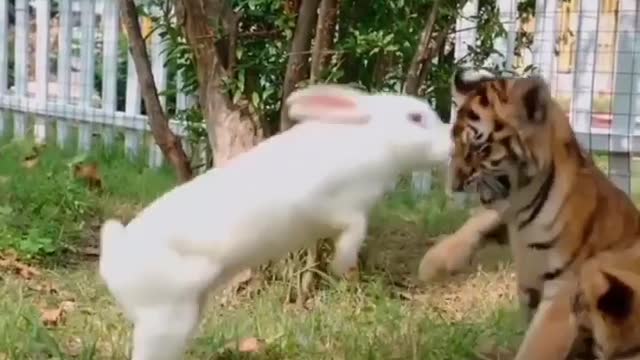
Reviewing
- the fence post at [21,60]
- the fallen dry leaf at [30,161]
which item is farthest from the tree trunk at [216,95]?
the fence post at [21,60]

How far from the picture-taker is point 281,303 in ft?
14.0

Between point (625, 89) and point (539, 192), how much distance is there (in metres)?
4.12

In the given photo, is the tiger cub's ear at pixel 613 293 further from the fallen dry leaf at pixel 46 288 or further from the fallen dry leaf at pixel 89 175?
the fallen dry leaf at pixel 89 175

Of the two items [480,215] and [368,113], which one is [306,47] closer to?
[480,215]

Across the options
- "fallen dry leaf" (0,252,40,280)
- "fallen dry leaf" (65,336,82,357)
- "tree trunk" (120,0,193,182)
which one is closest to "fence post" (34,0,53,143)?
"fallen dry leaf" (0,252,40,280)

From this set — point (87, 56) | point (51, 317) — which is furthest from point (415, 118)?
point (87, 56)

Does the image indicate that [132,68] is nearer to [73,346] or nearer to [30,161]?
[30,161]

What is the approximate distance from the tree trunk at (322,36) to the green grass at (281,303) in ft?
1.68

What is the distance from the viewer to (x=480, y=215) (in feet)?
11.6

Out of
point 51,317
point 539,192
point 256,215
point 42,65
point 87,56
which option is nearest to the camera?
point 256,215

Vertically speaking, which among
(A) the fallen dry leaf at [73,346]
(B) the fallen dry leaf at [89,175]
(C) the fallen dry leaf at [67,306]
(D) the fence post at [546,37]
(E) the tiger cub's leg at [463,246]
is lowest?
(A) the fallen dry leaf at [73,346]

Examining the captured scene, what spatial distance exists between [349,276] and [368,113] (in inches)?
60.0

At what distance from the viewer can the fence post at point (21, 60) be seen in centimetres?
912

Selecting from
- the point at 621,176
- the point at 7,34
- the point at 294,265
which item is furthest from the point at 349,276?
the point at 7,34
